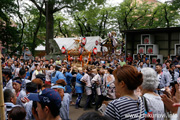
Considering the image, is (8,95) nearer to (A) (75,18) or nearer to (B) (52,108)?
(B) (52,108)

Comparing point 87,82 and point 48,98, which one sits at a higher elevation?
point 48,98

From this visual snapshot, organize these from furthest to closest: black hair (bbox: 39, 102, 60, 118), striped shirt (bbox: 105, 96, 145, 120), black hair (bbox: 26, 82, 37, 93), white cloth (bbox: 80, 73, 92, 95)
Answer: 1. white cloth (bbox: 80, 73, 92, 95)
2. black hair (bbox: 26, 82, 37, 93)
3. black hair (bbox: 39, 102, 60, 118)
4. striped shirt (bbox: 105, 96, 145, 120)

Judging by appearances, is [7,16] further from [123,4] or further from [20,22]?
[123,4]

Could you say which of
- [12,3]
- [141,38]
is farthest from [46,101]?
[12,3]

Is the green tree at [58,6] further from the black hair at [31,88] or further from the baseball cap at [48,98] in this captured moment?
the baseball cap at [48,98]

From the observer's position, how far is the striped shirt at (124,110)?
196cm

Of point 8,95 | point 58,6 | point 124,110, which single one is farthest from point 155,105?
point 58,6

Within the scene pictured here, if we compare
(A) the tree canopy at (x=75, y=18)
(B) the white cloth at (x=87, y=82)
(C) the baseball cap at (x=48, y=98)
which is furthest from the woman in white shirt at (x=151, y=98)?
(A) the tree canopy at (x=75, y=18)

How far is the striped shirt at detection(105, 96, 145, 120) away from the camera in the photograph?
196cm

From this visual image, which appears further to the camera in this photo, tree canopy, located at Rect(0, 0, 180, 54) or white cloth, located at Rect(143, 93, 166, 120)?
tree canopy, located at Rect(0, 0, 180, 54)

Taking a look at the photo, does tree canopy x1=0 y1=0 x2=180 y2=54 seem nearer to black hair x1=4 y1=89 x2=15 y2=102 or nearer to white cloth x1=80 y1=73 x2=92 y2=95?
white cloth x1=80 y1=73 x2=92 y2=95

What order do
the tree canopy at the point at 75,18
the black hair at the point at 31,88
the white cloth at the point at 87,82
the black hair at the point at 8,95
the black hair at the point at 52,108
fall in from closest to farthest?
the black hair at the point at 52,108 < the black hair at the point at 8,95 < the black hair at the point at 31,88 < the white cloth at the point at 87,82 < the tree canopy at the point at 75,18

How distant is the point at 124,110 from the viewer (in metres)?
1.97

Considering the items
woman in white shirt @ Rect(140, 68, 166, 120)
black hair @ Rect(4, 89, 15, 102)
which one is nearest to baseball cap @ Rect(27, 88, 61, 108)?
woman in white shirt @ Rect(140, 68, 166, 120)
